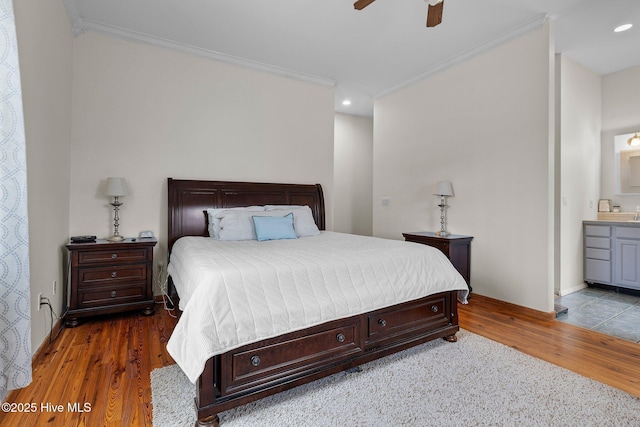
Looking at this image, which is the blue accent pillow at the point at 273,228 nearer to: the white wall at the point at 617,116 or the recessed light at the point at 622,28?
the recessed light at the point at 622,28

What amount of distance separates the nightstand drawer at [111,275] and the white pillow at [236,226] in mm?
828

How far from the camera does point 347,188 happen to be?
6359 millimetres

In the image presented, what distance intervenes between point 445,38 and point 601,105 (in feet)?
9.10

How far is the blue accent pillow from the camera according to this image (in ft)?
10.5

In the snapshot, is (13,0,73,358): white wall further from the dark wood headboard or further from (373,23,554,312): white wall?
(373,23,554,312): white wall

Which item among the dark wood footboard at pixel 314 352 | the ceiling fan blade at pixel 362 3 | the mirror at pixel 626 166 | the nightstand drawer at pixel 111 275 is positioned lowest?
the dark wood footboard at pixel 314 352

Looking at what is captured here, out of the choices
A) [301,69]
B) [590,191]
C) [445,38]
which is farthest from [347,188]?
[590,191]

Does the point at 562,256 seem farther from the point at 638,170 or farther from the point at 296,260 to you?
the point at 296,260

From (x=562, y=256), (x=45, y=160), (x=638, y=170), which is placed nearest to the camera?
(x=45, y=160)

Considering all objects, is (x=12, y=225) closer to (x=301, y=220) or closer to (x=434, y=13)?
(x=301, y=220)

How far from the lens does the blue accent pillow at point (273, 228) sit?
3.19 metres

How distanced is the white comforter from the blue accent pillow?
1.82 feet

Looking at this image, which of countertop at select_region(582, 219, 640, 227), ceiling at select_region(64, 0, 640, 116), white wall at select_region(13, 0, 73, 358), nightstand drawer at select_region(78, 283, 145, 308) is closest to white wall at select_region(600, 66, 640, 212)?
ceiling at select_region(64, 0, 640, 116)

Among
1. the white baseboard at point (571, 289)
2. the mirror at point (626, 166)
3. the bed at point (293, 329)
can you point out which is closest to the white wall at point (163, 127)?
the bed at point (293, 329)
